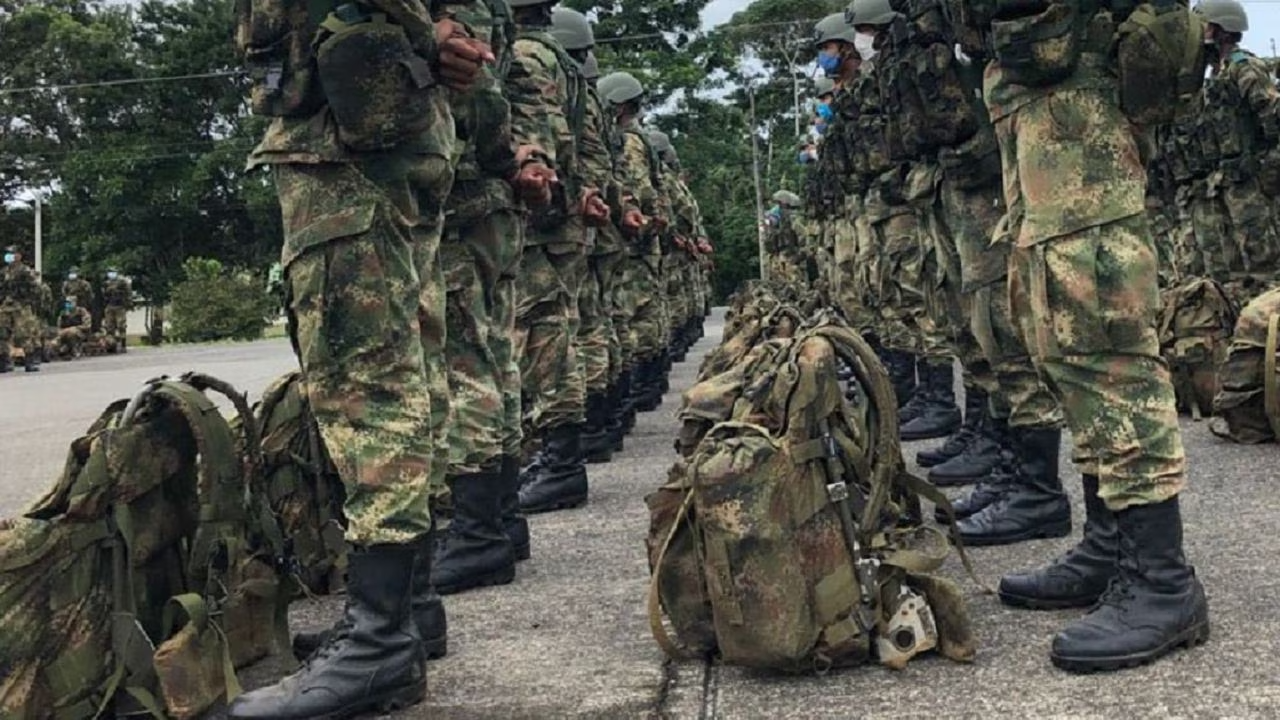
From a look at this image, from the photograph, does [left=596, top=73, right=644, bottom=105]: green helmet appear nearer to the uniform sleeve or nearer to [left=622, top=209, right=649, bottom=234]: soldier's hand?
[left=622, top=209, right=649, bottom=234]: soldier's hand

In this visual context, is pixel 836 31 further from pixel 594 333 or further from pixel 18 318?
pixel 18 318

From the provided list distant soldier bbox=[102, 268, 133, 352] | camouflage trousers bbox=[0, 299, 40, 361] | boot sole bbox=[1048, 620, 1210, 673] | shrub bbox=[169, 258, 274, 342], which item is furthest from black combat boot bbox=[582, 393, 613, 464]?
shrub bbox=[169, 258, 274, 342]

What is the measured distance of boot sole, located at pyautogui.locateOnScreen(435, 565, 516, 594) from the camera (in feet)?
12.5

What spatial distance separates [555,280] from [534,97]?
101 centimetres

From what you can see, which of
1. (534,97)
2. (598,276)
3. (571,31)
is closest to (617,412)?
(598,276)

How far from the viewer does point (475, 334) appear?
373cm

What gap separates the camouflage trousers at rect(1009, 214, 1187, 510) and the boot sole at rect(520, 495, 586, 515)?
2.88 m

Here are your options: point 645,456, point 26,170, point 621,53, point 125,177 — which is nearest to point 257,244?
point 125,177

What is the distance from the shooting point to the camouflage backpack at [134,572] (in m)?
2.45

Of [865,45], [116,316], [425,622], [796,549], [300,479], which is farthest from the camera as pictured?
Result: [116,316]

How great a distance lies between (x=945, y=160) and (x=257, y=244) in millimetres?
41566

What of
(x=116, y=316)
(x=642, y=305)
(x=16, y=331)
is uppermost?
(x=642, y=305)

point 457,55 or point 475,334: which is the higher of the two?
point 457,55

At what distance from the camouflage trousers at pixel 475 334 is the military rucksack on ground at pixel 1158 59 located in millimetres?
1853
